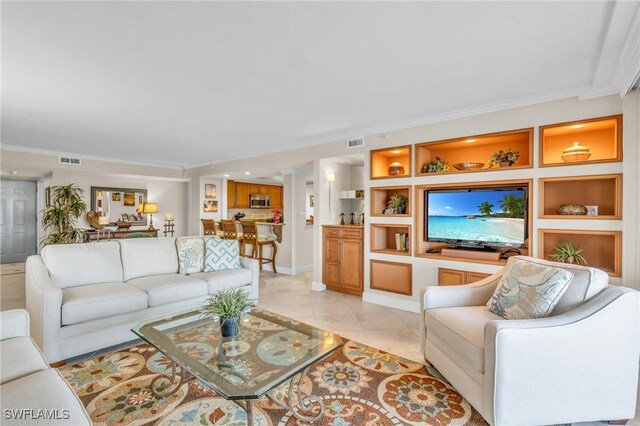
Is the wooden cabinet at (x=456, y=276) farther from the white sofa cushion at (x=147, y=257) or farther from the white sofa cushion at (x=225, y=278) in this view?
the white sofa cushion at (x=147, y=257)

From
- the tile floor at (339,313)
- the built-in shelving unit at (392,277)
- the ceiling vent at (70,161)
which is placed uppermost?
the ceiling vent at (70,161)

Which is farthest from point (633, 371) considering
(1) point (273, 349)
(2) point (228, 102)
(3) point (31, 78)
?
(3) point (31, 78)

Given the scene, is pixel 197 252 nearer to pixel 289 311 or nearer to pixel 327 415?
pixel 289 311

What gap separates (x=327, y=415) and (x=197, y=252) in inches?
98.3

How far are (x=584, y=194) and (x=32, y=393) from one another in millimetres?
4256

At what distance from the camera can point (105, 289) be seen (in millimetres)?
2729

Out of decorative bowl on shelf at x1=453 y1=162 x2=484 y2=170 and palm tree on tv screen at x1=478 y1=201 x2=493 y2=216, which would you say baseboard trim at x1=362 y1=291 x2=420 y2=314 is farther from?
decorative bowl on shelf at x1=453 y1=162 x2=484 y2=170

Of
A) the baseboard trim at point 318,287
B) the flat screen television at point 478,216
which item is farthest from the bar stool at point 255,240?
the flat screen television at point 478,216

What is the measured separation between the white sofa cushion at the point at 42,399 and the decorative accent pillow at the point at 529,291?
2.30 m

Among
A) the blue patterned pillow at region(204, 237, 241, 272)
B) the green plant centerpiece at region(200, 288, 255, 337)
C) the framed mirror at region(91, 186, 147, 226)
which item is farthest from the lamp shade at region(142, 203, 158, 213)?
the green plant centerpiece at region(200, 288, 255, 337)

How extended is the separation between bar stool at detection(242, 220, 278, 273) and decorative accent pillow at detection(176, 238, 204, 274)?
205 centimetres

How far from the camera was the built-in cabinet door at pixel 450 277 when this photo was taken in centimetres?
337

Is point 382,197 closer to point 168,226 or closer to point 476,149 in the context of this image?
point 476,149

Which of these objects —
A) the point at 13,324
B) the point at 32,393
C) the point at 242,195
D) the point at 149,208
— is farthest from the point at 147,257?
the point at 242,195
